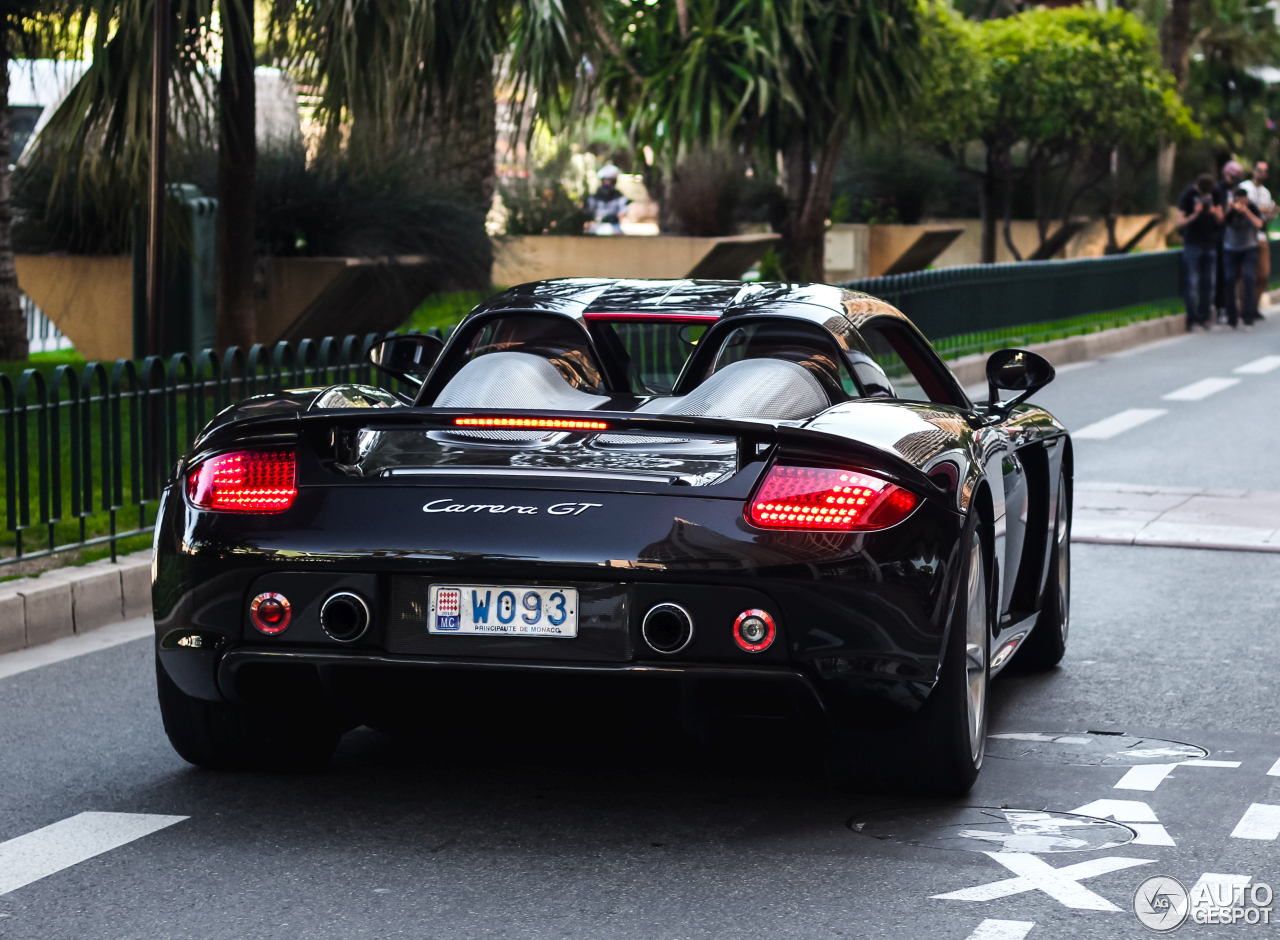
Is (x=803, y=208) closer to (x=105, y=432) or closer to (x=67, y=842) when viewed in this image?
(x=105, y=432)

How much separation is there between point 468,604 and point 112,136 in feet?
24.8

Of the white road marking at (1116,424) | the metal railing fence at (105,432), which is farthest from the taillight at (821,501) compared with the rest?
the white road marking at (1116,424)

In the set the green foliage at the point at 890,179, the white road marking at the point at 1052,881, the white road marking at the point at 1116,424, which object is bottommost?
the white road marking at the point at 1052,881

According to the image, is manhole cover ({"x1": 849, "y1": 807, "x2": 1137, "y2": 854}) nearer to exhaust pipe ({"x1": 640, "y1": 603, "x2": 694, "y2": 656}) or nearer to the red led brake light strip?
exhaust pipe ({"x1": 640, "y1": 603, "x2": 694, "y2": 656})

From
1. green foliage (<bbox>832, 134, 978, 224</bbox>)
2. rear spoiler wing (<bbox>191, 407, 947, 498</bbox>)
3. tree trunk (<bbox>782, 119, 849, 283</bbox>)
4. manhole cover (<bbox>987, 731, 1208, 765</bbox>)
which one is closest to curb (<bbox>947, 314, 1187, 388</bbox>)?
tree trunk (<bbox>782, 119, 849, 283</bbox>)

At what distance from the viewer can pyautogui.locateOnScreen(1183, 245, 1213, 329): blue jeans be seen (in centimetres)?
2366

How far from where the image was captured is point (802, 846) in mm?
4477

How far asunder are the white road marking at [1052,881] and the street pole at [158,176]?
6182 mm

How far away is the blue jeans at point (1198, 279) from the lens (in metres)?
23.7

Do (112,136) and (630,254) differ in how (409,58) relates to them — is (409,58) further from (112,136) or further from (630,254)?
(630,254)

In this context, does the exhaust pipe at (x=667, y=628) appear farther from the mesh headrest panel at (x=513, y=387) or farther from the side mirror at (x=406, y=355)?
the side mirror at (x=406, y=355)

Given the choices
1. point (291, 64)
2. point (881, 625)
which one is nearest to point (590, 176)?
point (291, 64)

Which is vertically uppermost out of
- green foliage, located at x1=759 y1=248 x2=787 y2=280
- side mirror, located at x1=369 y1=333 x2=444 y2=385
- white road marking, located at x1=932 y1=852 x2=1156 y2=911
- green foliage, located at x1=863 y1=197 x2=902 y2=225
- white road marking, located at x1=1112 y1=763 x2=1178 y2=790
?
green foliage, located at x1=863 y1=197 x2=902 y2=225

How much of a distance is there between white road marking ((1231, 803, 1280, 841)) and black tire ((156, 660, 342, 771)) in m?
2.20
